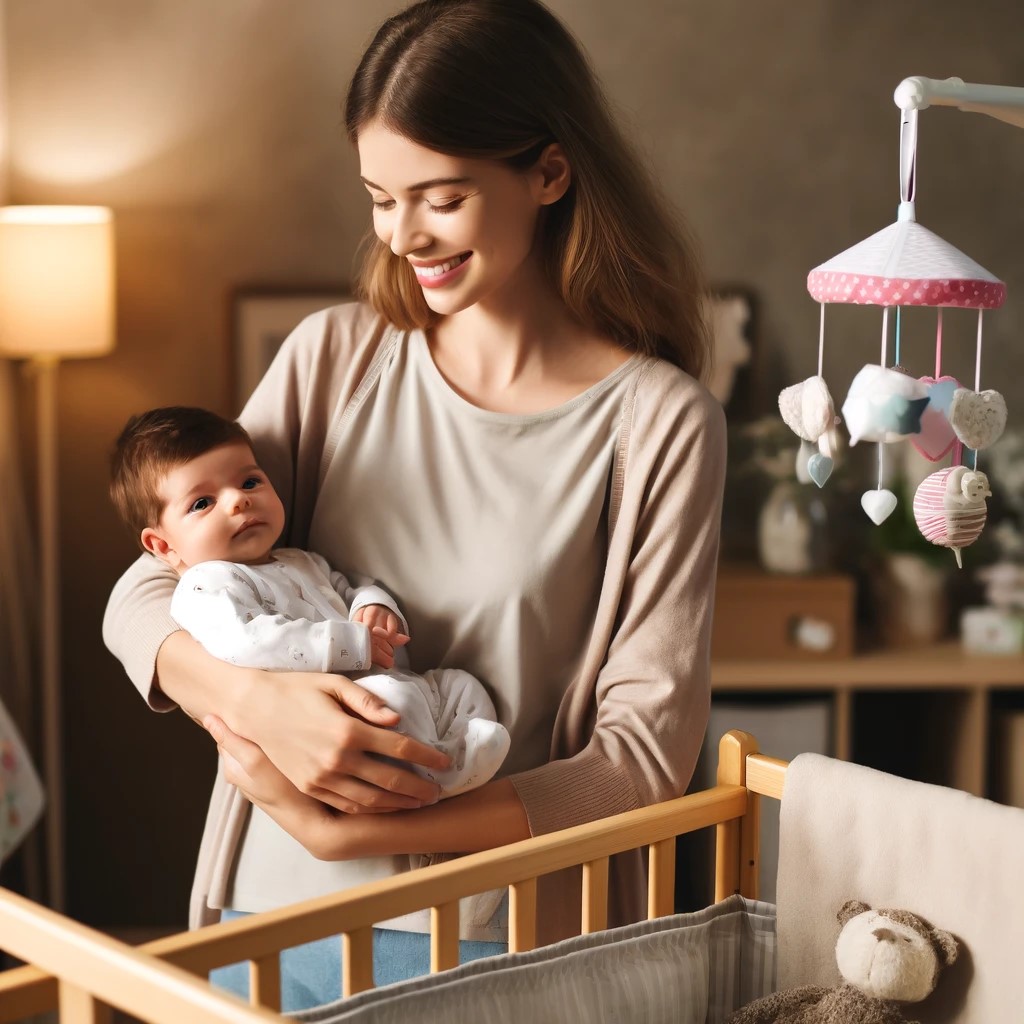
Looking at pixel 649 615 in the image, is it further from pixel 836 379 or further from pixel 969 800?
pixel 836 379

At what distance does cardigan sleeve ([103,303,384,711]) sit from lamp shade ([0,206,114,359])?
138 centimetres

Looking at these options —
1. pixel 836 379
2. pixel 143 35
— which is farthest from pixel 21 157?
pixel 836 379

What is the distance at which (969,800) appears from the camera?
1.02 m

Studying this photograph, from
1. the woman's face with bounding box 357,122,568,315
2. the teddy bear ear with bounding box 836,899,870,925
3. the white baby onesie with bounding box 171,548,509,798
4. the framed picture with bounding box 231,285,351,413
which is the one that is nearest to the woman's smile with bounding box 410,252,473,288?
the woman's face with bounding box 357,122,568,315

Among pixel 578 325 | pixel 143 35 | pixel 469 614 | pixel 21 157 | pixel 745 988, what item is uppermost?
pixel 143 35

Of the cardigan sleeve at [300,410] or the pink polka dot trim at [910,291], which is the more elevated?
the pink polka dot trim at [910,291]

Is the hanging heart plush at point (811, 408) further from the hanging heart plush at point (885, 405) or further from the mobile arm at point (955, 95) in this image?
the mobile arm at point (955, 95)

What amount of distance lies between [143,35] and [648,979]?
7.71ft

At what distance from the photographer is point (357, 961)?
0.95 meters

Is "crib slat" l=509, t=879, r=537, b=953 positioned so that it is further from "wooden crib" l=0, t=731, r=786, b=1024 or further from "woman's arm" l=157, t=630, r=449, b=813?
"woman's arm" l=157, t=630, r=449, b=813

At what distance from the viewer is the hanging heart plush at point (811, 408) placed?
94 centimetres

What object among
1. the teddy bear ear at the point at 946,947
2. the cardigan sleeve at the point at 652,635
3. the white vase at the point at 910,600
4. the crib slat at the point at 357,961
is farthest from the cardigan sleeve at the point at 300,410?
the white vase at the point at 910,600

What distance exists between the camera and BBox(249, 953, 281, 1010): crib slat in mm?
887

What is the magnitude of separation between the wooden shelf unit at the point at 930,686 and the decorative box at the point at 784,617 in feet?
0.09
